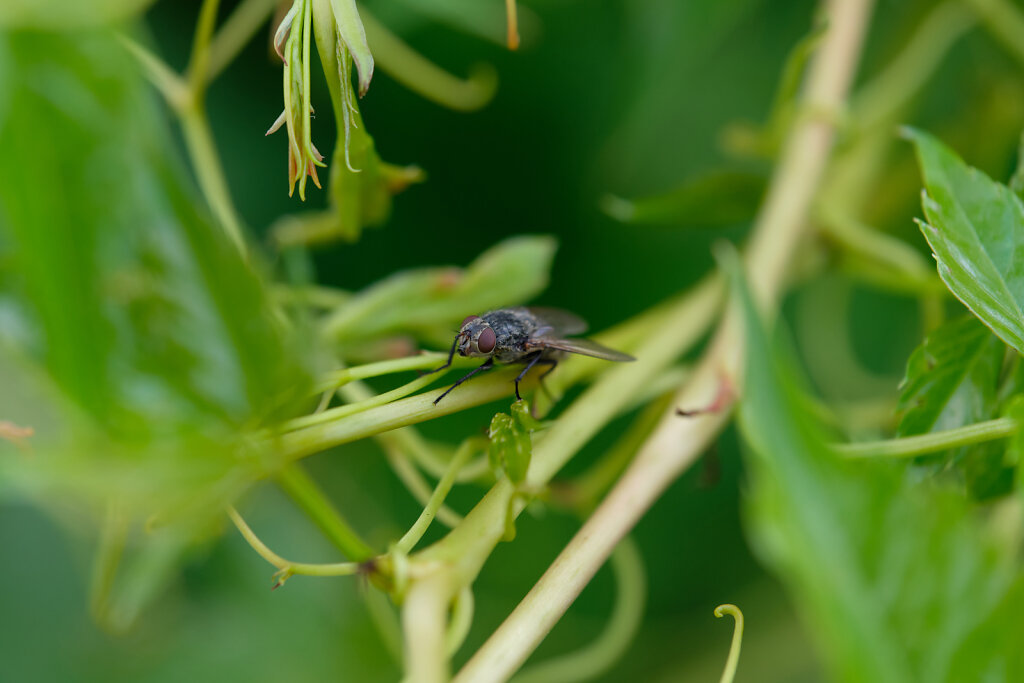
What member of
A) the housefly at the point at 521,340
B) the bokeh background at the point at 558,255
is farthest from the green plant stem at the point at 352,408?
the bokeh background at the point at 558,255

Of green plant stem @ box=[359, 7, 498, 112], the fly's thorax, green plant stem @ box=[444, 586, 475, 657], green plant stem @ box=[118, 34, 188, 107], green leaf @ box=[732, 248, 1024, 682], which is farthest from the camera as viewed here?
green plant stem @ box=[359, 7, 498, 112]

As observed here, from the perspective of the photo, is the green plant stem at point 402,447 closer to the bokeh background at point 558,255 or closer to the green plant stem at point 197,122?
the green plant stem at point 197,122

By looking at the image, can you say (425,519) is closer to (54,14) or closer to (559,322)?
(54,14)

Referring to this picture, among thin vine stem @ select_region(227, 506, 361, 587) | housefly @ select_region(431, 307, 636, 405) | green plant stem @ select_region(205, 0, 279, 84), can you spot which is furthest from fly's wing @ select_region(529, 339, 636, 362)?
green plant stem @ select_region(205, 0, 279, 84)

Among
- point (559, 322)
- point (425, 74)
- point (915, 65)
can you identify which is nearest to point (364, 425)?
point (559, 322)

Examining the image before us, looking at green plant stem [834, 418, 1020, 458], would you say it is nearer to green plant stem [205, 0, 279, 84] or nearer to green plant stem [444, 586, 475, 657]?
green plant stem [444, 586, 475, 657]

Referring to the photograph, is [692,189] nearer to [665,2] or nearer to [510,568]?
[665,2]
